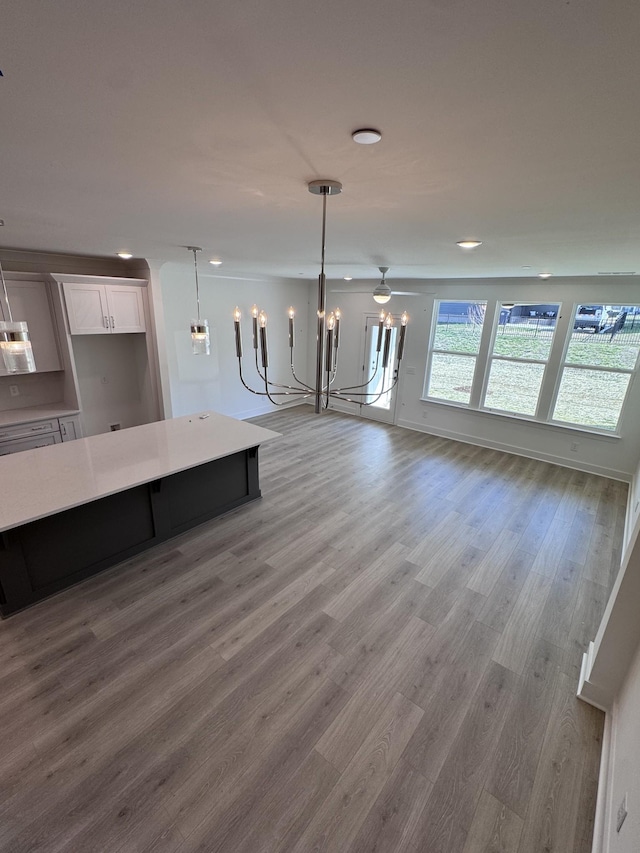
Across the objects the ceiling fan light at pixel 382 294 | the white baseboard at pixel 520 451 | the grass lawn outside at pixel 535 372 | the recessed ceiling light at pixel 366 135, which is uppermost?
the recessed ceiling light at pixel 366 135

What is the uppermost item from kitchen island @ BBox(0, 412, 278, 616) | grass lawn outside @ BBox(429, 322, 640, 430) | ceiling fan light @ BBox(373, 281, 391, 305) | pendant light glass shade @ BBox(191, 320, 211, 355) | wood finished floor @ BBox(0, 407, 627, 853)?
ceiling fan light @ BBox(373, 281, 391, 305)

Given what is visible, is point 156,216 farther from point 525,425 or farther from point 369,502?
point 525,425

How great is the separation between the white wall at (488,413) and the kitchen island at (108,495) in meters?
3.84

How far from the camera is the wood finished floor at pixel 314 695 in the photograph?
1.60 m

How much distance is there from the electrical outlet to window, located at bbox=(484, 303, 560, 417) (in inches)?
195

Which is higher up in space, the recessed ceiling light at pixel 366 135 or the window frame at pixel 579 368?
the recessed ceiling light at pixel 366 135

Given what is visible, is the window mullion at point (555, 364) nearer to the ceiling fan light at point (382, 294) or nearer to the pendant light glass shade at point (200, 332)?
the ceiling fan light at point (382, 294)

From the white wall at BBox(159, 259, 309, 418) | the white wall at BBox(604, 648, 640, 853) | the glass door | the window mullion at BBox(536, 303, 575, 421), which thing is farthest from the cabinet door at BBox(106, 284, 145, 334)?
the window mullion at BBox(536, 303, 575, 421)

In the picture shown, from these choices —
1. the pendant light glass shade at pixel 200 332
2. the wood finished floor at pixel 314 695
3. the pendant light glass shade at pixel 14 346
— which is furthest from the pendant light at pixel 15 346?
the wood finished floor at pixel 314 695

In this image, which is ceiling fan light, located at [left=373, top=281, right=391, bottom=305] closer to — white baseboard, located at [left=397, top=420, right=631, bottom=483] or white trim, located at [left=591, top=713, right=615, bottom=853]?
white baseboard, located at [left=397, top=420, right=631, bottom=483]

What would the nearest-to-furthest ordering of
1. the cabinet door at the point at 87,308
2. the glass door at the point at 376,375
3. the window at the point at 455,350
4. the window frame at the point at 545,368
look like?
the cabinet door at the point at 87,308 < the window frame at the point at 545,368 < the window at the point at 455,350 < the glass door at the point at 376,375

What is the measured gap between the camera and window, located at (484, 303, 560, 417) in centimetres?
534

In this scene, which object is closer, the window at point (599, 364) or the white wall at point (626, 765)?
the white wall at point (626, 765)

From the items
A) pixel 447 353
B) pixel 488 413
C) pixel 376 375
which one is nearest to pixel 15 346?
pixel 376 375
